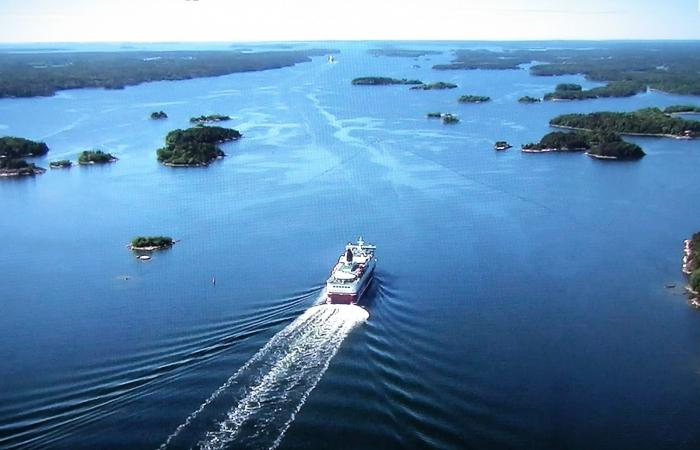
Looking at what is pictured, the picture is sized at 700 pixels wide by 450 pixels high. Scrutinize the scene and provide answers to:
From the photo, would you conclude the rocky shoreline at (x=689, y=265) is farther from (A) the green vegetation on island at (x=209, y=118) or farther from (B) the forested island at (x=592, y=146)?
(A) the green vegetation on island at (x=209, y=118)

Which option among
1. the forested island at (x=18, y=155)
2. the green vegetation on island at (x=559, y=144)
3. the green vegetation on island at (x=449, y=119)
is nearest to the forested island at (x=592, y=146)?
the green vegetation on island at (x=559, y=144)

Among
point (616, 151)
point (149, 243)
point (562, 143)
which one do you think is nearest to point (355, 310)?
point (149, 243)

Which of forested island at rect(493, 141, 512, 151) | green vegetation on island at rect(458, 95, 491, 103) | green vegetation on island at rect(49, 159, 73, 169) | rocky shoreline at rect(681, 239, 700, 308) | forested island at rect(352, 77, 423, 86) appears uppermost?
forested island at rect(352, 77, 423, 86)

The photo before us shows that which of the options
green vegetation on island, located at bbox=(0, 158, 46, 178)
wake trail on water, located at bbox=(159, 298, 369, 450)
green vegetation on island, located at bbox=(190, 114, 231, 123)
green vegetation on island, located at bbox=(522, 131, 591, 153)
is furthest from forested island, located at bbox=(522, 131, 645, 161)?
green vegetation on island, located at bbox=(0, 158, 46, 178)

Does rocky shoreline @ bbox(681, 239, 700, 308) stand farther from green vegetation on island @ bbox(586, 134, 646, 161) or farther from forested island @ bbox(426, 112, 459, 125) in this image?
forested island @ bbox(426, 112, 459, 125)

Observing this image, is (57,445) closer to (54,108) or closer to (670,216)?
(670,216)

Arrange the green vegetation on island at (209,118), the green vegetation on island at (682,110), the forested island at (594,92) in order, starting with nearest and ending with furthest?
the green vegetation on island at (209,118), the green vegetation on island at (682,110), the forested island at (594,92)

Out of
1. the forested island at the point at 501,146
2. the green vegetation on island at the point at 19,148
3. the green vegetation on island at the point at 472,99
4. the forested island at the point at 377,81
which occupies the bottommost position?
the forested island at the point at 501,146

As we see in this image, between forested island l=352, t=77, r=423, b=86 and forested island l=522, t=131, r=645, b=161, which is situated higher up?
forested island l=352, t=77, r=423, b=86
